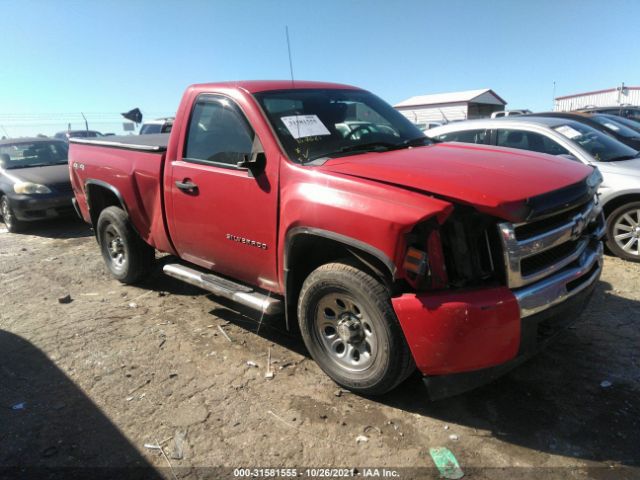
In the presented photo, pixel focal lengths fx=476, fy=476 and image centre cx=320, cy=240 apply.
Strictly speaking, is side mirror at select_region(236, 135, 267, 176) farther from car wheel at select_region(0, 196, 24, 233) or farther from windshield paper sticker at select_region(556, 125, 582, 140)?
car wheel at select_region(0, 196, 24, 233)

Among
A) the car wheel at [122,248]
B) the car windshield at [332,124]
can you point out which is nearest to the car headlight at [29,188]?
the car wheel at [122,248]

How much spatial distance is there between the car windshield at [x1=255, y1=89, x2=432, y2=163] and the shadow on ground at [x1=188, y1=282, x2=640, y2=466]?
5.27 feet

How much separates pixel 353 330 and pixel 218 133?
6.35 feet

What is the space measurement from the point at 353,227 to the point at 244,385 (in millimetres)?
1440

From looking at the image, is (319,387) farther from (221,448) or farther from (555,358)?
(555,358)

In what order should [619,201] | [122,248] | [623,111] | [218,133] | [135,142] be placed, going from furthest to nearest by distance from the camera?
[623,111] → [619,201] → [122,248] → [135,142] → [218,133]

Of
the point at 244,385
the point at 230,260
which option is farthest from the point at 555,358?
the point at 230,260

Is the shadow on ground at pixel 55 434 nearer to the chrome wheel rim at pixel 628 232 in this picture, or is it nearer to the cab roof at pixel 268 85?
the cab roof at pixel 268 85

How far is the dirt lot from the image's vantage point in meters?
2.58

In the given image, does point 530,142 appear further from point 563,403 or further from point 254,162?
point 254,162

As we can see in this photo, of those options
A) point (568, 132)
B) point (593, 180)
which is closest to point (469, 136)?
point (568, 132)

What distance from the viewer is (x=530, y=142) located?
6.11 metres

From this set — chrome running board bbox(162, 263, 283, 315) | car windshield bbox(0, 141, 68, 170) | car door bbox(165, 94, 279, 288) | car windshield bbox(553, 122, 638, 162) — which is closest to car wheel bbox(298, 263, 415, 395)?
chrome running board bbox(162, 263, 283, 315)

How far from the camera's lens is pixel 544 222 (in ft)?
8.84
